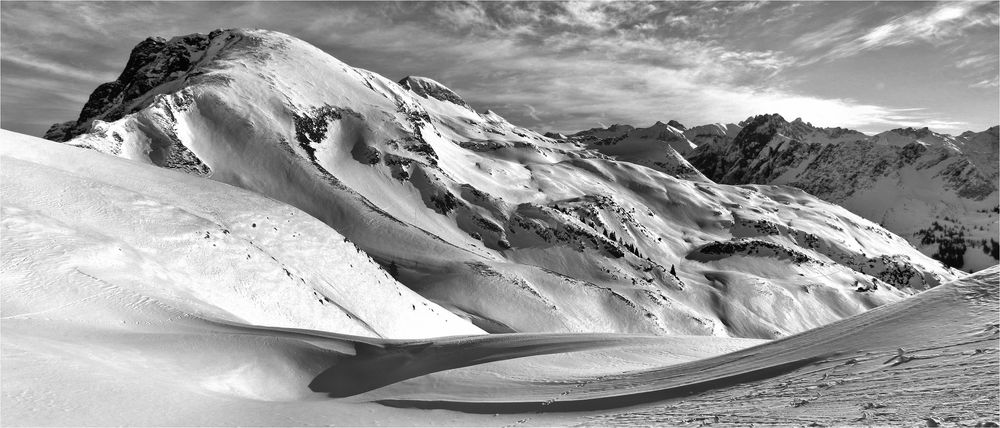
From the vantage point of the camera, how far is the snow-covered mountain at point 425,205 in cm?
9838

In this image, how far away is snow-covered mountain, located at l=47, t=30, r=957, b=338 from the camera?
98375 mm

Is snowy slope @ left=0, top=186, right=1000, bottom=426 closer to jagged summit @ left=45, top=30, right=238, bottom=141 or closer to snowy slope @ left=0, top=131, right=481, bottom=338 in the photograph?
snowy slope @ left=0, top=131, right=481, bottom=338

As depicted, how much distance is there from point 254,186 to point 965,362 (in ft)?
370

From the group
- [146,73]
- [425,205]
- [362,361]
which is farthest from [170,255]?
[146,73]

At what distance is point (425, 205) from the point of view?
137625 millimetres

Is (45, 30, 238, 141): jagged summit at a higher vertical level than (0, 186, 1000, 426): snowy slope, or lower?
higher

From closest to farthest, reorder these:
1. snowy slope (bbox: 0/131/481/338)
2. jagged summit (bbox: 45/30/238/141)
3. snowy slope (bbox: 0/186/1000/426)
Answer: snowy slope (bbox: 0/186/1000/426) < snowy slope (bbox: 0/131/481/338) < jagged summit (bbox: 45/30/238/141)

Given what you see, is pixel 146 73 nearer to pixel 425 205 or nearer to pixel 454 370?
pixel 425 205

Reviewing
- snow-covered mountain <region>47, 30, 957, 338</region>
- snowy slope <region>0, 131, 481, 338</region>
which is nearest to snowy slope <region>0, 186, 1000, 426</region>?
snowy slope <region>0, 131, 481, 338</region>

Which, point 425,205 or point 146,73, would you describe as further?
point 146,73

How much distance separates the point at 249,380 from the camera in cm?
1900

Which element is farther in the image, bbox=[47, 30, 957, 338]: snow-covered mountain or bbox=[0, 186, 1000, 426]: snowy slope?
bbox=[47, 30, 957, 338]: snow-covered mountain

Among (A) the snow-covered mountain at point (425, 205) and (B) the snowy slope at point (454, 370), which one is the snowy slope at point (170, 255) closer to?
(B) the snowy slope at point (454, 370)

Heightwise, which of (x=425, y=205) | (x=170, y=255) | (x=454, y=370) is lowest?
(x=425, y=205)
